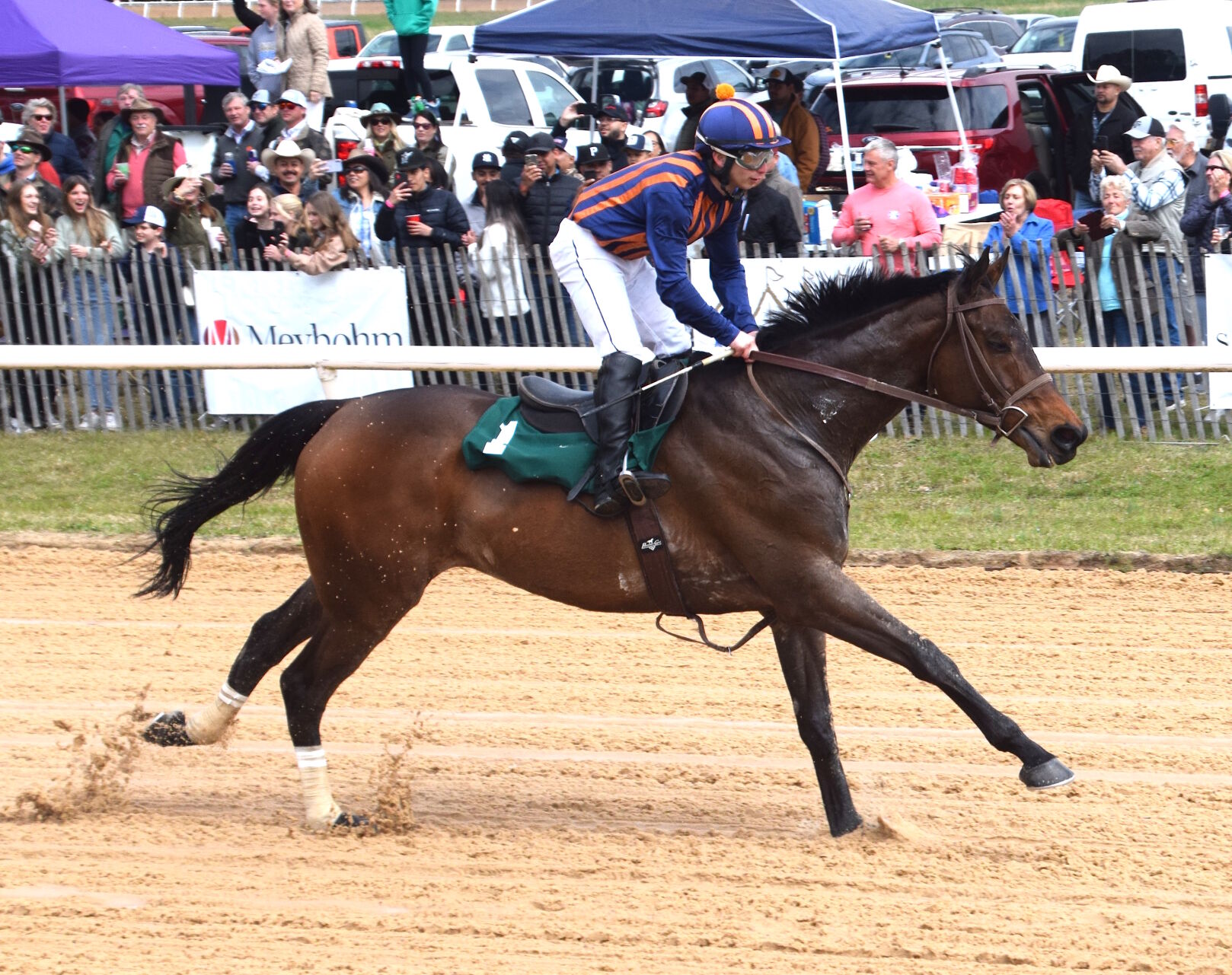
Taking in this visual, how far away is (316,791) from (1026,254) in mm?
6745

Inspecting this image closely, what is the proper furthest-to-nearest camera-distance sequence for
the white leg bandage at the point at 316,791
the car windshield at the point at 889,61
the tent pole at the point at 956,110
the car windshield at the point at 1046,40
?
the car windshield at the point at 1046,40, the car windshield at the point at 889,61, the tent pole at the point at 956,110, the white leg bandage at the point at 316,791

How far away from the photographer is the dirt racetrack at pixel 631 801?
4.76 metres

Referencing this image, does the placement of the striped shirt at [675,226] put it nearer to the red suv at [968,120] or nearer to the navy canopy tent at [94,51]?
the navy canopy tent at [94,51]

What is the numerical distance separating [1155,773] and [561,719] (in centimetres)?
235

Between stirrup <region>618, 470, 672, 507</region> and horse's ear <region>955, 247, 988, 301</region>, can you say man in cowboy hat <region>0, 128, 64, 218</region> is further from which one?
horse's ear <region>955, 247, 988, 301</region>

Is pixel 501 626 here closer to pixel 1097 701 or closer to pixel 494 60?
pixel 1097 701

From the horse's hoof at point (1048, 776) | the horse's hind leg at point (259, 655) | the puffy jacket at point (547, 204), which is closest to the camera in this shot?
the horse's hoof at point (1048, 776)

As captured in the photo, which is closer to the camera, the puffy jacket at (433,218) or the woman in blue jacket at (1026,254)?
the woman in blue jacket at (1026,254)

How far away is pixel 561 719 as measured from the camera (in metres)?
6.92

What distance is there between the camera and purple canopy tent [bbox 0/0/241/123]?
576 inches

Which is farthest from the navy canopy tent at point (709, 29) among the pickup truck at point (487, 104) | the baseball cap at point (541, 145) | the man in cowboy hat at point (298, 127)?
the baseball cap at point (541, 145)

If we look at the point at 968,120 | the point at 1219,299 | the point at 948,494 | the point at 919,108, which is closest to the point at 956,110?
the point at 919,108

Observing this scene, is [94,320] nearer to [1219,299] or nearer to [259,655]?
[259,655]

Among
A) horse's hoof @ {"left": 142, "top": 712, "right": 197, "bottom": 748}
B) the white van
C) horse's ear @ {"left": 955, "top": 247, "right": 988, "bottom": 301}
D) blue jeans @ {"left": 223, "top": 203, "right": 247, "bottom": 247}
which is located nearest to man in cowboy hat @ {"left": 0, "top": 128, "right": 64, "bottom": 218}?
blue jeans @ {"left": 223, "top": 203, "right": 247, "bottom": 247}
